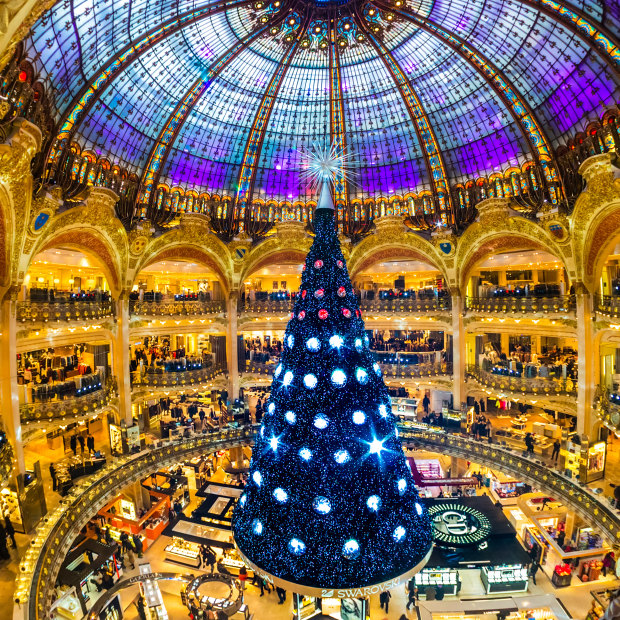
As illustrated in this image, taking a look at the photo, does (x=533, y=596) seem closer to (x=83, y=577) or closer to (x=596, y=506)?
(x=596, y=506)

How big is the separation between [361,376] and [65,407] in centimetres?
1851

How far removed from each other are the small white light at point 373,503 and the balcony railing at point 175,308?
23477 mm

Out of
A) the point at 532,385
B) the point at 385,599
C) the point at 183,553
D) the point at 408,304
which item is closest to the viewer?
the point at 385,599

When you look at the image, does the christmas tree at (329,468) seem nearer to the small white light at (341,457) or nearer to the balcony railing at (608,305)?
the small white light at (341,457)

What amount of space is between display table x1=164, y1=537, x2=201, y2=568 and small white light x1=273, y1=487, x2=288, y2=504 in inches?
591

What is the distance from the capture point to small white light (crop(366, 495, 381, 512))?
6.82m

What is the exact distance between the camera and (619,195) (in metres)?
18.6

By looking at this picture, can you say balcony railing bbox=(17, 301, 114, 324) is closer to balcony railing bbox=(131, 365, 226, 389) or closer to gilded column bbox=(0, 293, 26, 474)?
gilded column bbox=(0, 293, 26, 474)

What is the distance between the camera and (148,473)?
22203mm

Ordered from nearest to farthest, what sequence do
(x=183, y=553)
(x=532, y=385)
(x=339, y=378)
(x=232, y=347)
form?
(x=339, y=378) → (x=183, y=553) → (x=532, y=385) → (x=232, y=347)

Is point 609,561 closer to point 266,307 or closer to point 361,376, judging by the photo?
point 361,376

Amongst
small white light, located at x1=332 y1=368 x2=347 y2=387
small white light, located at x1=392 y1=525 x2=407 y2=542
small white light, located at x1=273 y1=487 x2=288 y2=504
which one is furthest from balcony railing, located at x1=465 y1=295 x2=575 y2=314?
small white light, located at x1=273 y1=487 x2=288 y2=504

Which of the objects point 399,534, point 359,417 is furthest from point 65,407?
point 399,534

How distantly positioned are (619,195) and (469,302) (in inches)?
446
